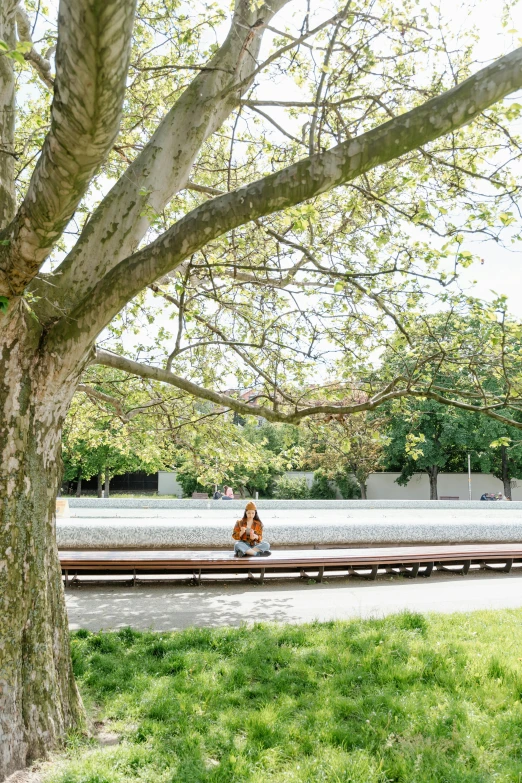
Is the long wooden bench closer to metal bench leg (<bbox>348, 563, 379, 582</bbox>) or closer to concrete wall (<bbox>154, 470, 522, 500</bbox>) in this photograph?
metal bench leg (<bbox>348, 563, 379, 582</bbox>)

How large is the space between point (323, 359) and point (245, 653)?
11.1 feet

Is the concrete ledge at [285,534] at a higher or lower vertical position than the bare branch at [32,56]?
lower

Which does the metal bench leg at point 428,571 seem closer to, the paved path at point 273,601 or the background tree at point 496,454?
the paved path at point 273,601

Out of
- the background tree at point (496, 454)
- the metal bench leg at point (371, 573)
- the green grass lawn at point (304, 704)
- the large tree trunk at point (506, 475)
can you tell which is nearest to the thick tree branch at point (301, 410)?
the green grass lawn at point (304, 704)

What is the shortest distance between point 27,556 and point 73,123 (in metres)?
2.59

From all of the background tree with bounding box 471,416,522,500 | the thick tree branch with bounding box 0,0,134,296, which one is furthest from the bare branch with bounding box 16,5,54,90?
the background tree with bounding box 471,416,522,500

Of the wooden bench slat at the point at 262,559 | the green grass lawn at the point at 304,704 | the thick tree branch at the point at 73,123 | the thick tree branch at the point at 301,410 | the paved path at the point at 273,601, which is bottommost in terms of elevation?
the paved path at the point at 273,601

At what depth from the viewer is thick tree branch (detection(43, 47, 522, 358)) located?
9.84ft

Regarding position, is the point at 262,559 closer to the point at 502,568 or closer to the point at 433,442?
the point at 502,568

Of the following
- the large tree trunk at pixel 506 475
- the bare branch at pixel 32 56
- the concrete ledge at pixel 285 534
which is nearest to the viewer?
the bare branch at pixel 32 56

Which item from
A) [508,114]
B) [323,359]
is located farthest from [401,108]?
[323,359]

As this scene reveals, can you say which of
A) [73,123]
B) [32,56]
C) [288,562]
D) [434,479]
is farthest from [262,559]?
[434,479]

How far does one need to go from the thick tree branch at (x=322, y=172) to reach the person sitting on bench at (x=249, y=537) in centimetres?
677

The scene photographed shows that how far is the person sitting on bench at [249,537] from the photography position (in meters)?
9.40
